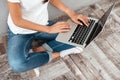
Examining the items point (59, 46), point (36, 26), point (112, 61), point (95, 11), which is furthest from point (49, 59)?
point (95, 11)

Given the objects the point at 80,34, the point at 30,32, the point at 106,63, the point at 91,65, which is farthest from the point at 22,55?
the point at 106,63

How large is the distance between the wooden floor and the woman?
9cm

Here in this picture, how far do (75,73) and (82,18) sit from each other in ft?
1.34

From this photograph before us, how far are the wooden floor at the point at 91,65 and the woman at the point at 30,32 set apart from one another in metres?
0.09

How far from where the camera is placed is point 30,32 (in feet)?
4.80

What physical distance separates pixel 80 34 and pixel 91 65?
0.33 m

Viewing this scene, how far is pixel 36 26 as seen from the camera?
51.6 inches

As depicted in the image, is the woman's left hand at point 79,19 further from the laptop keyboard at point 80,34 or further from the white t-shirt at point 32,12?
the white t-shirt at point 32,12

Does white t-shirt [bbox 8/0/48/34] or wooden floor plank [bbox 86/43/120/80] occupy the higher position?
white t-shirt [bbox 8/0/48/34]

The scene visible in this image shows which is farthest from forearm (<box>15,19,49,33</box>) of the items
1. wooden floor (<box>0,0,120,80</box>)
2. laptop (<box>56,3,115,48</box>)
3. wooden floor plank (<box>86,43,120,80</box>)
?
wooden floor plank (<box>86,43,120,80</box>)

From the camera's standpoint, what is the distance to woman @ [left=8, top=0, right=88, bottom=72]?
1263 mm

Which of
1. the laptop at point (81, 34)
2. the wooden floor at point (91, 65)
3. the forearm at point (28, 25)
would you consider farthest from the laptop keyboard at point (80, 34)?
the wooden floor at point (91, 65)

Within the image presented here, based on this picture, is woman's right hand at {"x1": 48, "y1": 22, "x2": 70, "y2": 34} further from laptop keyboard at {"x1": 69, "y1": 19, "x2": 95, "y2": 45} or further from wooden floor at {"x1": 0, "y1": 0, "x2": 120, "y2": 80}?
wooden floor at {"x1": 0, "y1": 0, "x2": 120, "y2": 80}

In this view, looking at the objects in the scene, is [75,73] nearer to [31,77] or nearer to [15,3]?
[31,77]
